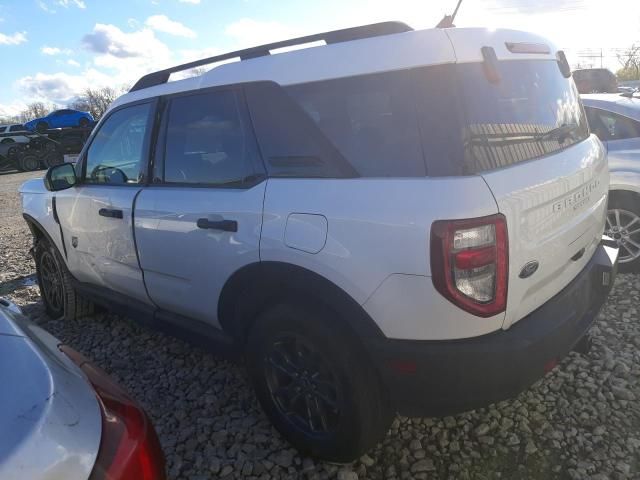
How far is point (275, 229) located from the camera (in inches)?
82.3

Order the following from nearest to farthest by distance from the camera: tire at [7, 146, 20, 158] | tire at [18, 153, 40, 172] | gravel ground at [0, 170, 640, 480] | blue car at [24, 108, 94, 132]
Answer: gravel ground at [0, 170, 640, 480]
tire at [7, 146, 20, 158]
tire at [18, 153, 40, 172]
blue car at [24, 108, 94, 132]

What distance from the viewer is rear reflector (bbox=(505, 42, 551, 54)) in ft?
6.89

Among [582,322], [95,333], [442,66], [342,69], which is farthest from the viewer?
[95,333]

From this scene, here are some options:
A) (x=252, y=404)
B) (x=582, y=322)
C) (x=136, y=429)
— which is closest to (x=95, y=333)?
(x=252, y=404)

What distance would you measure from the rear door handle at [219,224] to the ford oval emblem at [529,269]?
1.27 m

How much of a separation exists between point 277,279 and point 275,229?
23 cm

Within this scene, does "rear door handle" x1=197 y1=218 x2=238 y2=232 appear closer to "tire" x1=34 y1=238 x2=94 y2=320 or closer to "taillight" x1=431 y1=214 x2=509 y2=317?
"taillight" x1=431 y1=214 x2=509 y2=317

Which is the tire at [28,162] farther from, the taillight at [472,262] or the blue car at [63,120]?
the taillight at [472,262]

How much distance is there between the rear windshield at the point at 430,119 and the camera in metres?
1.76

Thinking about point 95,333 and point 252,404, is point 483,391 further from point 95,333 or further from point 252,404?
point 95,333

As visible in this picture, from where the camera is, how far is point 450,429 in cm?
253

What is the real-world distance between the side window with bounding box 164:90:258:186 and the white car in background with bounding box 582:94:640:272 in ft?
11.7

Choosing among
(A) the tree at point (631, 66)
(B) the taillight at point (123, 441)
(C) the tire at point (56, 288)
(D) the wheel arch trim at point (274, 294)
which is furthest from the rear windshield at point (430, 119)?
(A) the tree at point (631, 66)

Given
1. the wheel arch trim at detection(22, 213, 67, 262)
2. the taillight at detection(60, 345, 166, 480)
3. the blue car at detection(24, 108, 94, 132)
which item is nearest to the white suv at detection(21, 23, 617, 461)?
the taillight at detection(60, 345, 166, 480)
